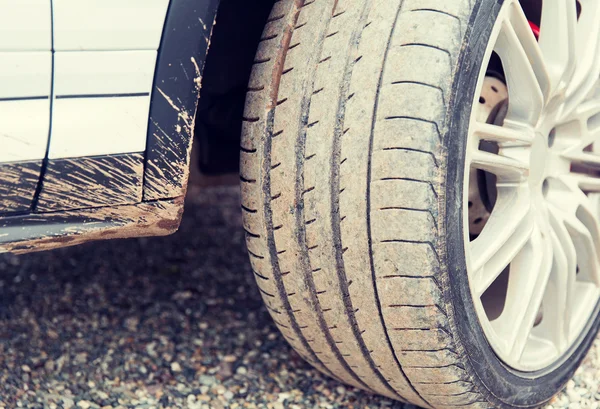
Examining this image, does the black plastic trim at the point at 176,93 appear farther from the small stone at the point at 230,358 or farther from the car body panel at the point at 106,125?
the small stone at the point at 230,358

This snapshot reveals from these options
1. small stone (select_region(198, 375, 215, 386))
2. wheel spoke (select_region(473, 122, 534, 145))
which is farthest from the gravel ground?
wheel spoke (select_region(473, 122, 534, 145))

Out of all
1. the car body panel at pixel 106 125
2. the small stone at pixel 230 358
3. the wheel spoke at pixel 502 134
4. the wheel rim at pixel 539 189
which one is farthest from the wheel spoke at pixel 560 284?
the car body panel at pixel 106 125

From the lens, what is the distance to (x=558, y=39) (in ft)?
4.86

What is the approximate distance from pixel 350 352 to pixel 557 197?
2.11 feet

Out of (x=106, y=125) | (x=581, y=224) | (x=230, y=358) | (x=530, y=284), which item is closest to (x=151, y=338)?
(x=230, y=358)

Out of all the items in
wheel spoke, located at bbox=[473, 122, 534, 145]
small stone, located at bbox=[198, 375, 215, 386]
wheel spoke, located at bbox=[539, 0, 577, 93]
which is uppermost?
wheel spoke, located at bbox=[539, 0, 577, 93]

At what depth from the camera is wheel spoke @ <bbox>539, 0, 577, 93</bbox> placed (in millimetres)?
1470

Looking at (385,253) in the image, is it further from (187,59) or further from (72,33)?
(72,33)

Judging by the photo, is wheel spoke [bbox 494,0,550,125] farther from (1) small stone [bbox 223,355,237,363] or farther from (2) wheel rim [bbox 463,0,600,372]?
(1) small stone [bbox 223,355,237,363]

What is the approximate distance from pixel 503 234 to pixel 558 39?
435 millimetres

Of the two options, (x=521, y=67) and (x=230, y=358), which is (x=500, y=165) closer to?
(x=521, y=67)

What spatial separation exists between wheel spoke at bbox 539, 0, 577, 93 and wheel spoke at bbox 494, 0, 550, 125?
0.05m

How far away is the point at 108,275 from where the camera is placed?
2312mm

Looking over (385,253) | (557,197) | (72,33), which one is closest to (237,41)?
(72,33)
